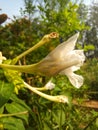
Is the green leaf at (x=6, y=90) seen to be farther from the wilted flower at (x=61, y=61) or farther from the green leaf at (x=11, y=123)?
the green leaf at (x=11, y=123)

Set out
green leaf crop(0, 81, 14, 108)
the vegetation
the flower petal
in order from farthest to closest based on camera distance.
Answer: the vegetation < green leaf crop(0, 81, 14, 108) < the flower petal

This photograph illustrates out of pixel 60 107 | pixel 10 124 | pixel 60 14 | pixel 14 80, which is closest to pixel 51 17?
pixel 60 14

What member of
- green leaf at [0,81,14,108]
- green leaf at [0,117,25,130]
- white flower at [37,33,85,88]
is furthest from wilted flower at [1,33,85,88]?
green leaf at [0,117,25,130]

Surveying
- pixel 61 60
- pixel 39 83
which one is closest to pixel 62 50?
pixel 61 60

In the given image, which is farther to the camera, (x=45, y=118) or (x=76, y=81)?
(x=45, y=118)

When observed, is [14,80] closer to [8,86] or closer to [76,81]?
[8,86]

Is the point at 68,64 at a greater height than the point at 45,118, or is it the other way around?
the point at 68,64

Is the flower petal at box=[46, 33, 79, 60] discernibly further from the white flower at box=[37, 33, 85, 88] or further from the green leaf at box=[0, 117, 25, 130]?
the green leaf at box=[0, 117, 25, 130]

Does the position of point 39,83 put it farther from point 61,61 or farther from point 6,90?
point 61,61
